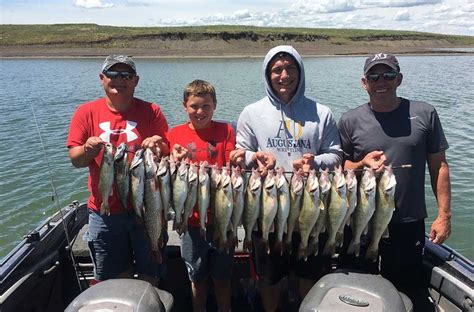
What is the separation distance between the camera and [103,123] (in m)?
4.07

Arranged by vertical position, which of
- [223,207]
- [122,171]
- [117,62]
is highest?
[117,62]

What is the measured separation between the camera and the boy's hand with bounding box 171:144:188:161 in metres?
3.92

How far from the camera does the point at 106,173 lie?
3814 mm

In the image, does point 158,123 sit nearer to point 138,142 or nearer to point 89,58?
point 138,142

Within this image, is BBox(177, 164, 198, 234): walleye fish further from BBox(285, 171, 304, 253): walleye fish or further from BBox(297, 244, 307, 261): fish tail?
BBox(297, 244, 307, 261): fish tail

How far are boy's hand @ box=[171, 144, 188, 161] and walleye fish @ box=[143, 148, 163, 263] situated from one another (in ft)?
0.75

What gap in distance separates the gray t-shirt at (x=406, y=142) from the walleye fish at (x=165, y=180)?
1821 mm

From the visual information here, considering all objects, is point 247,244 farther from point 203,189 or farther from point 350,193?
point 350,193

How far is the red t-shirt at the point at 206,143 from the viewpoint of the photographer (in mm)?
4105

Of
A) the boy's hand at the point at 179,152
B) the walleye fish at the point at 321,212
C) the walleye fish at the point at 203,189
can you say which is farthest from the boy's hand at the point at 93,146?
the walleye fish at the point at 321,212

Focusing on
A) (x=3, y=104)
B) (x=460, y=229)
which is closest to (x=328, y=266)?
(x=460, y=229)

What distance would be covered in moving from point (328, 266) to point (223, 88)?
88.7ft

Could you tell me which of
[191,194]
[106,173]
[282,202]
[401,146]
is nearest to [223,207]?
[191,194]

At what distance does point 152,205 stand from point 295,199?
4.25ft
